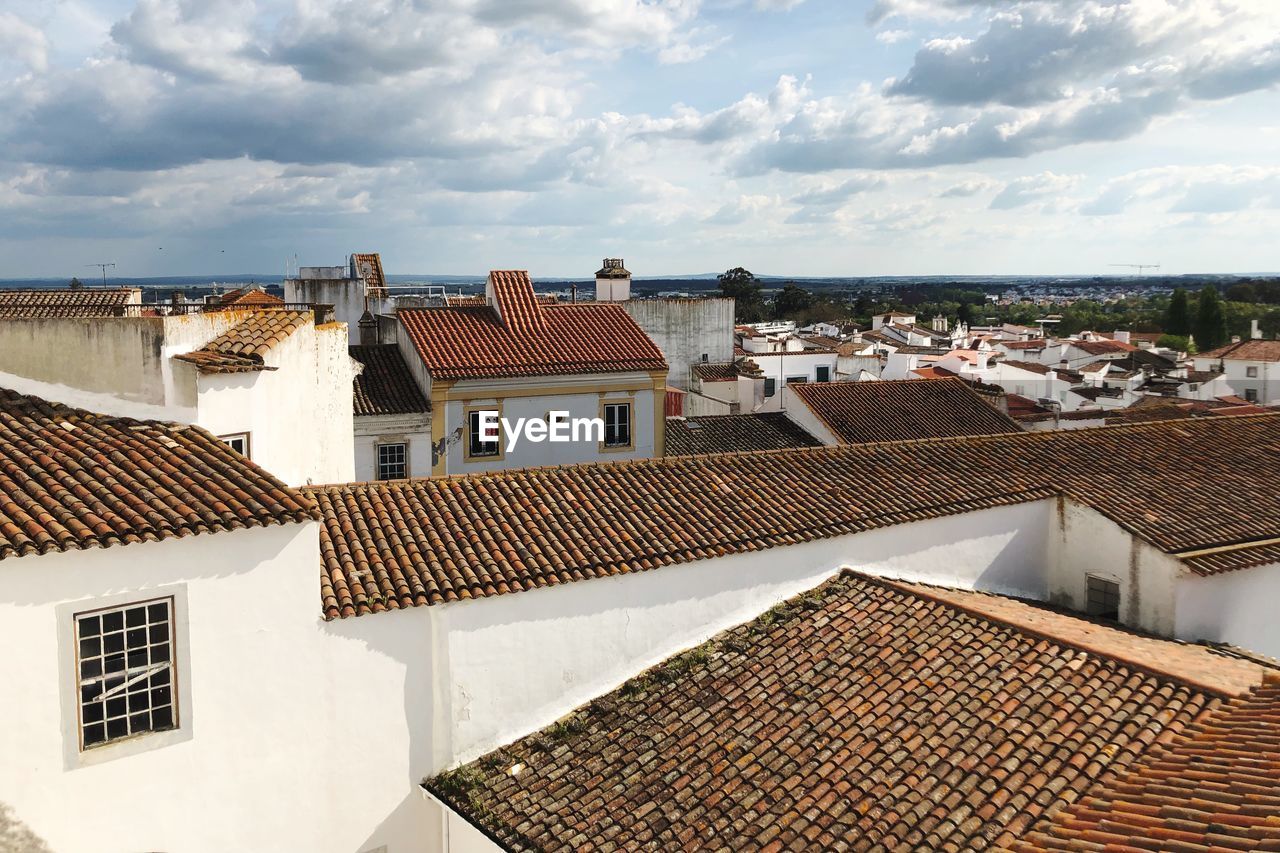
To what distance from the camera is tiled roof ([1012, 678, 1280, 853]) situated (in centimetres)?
848

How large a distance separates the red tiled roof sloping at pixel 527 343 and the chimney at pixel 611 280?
14403mm

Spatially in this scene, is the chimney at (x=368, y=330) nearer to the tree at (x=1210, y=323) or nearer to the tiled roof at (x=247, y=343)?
the tiled roof at (x=247, y=343)

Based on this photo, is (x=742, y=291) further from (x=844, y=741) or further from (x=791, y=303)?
(x=844, y=741)

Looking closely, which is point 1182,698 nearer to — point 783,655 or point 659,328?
point 783,655

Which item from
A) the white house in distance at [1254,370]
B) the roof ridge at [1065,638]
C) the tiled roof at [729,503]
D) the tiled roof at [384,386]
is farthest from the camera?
the white house in distance at [1254,370]

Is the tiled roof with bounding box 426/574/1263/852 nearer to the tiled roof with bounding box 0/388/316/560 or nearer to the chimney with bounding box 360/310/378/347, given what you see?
the tiled roof with bounding box 0/388/316/560

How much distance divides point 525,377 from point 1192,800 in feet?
59.2

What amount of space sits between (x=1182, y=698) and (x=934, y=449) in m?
8.02

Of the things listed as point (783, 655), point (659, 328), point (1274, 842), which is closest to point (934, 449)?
point (783, 655)

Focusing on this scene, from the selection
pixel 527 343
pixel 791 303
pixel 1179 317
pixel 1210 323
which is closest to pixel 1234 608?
pixel 527 343

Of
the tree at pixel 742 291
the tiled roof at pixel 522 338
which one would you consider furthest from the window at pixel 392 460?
the tree at pixel 742 291

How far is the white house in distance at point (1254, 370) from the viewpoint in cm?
6016

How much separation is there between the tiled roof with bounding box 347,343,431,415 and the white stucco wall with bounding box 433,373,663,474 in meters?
0.97

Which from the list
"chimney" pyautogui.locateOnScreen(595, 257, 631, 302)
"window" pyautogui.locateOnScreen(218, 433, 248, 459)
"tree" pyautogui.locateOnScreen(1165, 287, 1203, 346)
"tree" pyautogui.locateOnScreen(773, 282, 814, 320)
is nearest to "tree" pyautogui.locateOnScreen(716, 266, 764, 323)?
"tree" pyautogui.locateOnScreen(773, 282, 814, 320)
